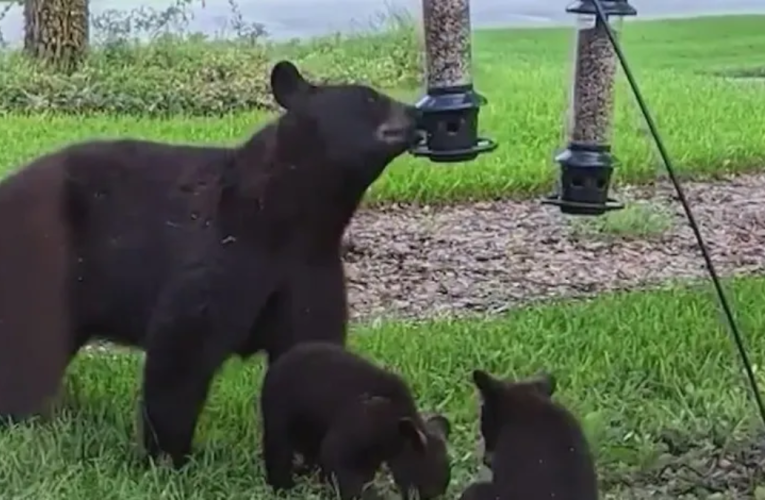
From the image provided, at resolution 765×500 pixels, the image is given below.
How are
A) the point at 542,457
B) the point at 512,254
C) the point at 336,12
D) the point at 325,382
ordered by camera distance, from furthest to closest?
1. the point at 336,12
2. the point at 512,254
3. the point at 325,382
4. the point at 542,457

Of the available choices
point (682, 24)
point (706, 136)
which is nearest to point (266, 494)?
point (706, 136)

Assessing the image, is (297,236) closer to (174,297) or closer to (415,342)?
(174,297)

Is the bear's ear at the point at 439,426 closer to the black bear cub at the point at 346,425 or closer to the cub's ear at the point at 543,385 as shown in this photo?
the black bear cub at the point at 346,425

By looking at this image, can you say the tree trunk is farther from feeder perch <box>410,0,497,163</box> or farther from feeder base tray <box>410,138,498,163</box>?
feeder base tray <box>410,138,498,163</box>

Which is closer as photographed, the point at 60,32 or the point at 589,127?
the point at 589,127

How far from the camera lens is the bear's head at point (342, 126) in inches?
175

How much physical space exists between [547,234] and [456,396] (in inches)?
121

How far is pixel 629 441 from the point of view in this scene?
499 cm

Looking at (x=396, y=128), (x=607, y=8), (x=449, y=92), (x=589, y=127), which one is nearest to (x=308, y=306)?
(x=396, y=128)

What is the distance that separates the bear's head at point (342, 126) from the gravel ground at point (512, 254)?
92.3 inches

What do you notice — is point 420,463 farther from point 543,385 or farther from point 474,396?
point 474,396

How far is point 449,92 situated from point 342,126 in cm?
81

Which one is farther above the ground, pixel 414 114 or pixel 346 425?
pixel 414 114

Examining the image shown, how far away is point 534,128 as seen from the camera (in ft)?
34.8
